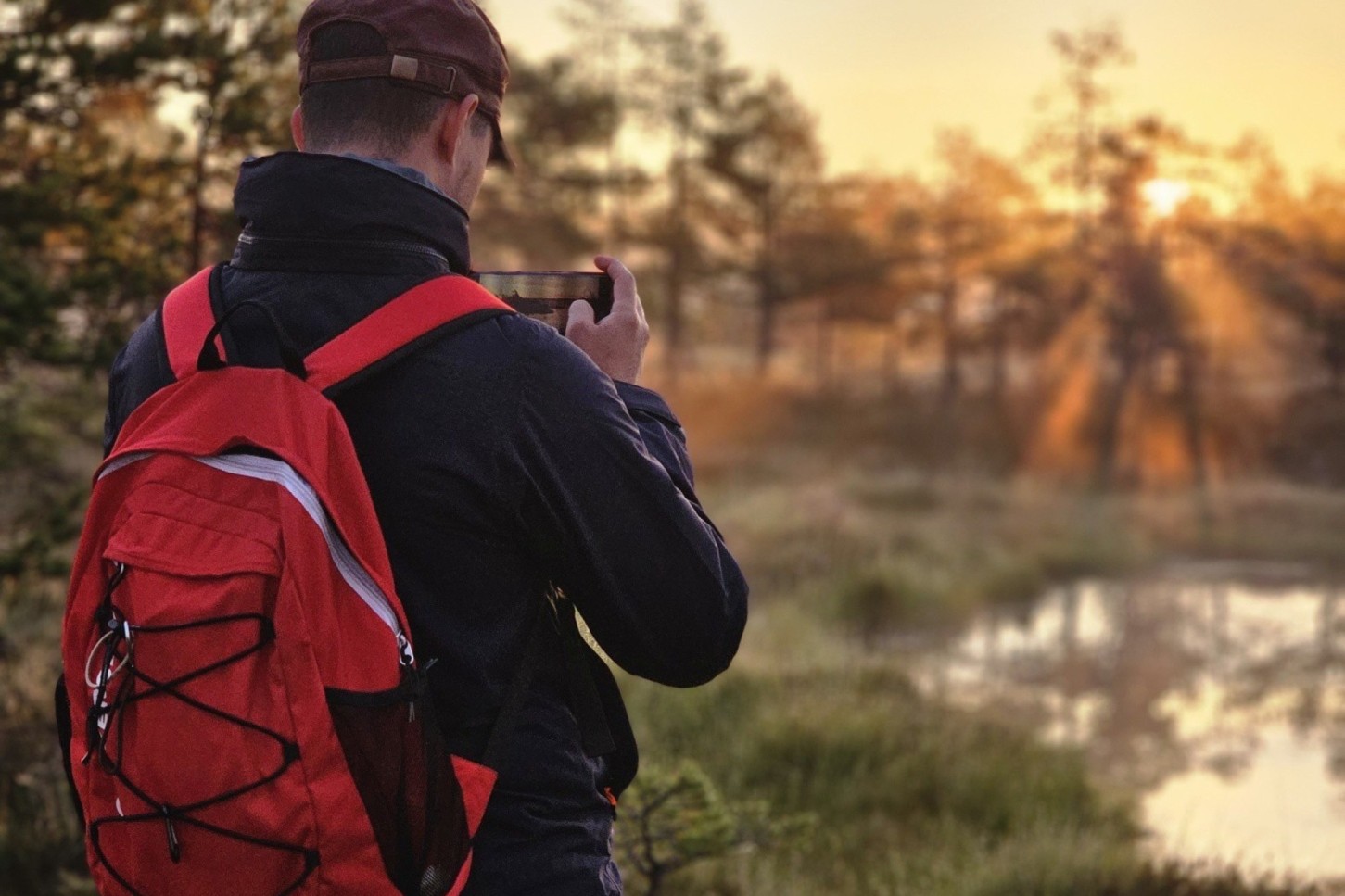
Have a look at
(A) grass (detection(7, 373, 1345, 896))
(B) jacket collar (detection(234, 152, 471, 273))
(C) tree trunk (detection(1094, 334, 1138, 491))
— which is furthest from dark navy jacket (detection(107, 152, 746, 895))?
(C) tree trunk (detection(1094, 334, 1138, 491))

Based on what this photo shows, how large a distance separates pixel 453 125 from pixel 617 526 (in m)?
0.52

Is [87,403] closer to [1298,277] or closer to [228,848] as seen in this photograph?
[228,848]

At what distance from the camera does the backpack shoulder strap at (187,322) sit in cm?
156

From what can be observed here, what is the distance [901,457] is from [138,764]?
33.5 metres

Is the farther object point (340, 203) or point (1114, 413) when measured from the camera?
point (1114, 413)

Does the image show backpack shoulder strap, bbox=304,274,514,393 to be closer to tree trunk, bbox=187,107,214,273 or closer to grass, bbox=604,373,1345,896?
grass, bbox=604,373,1345,896

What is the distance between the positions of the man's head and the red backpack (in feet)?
0.69

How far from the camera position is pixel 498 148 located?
180 cm

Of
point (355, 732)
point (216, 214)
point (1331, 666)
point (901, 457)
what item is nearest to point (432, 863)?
point (355, 732)

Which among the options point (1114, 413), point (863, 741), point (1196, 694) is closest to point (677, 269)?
point (1114, 413)

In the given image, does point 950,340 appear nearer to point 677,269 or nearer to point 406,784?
point 677,269

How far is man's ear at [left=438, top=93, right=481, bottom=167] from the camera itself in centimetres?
162

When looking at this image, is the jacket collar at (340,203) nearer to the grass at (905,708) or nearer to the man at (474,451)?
the man at (474,451)

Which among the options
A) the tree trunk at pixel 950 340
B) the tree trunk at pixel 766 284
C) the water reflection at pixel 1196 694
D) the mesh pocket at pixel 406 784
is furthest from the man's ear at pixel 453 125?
the tree trunk at pixel 766 284
